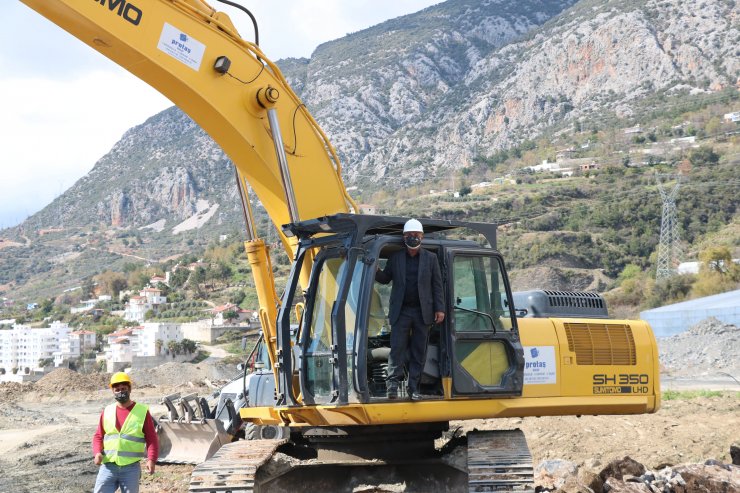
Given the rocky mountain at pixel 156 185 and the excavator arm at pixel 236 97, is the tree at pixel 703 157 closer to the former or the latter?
the rocky mountain at pixel 156 185

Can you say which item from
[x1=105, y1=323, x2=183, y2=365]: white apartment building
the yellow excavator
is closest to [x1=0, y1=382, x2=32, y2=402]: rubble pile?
the yellow excavator

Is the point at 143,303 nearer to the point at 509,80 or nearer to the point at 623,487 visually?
the point at 509,80

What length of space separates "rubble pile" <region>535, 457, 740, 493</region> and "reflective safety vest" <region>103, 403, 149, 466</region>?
435cm

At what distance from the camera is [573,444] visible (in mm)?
14953

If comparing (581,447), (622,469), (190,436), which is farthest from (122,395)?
(581,447)

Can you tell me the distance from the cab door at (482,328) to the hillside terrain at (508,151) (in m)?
40.2

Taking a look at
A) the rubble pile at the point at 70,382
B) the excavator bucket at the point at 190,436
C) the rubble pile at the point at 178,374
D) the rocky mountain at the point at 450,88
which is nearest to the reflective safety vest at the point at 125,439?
the excavator bucket at the point at 190,436

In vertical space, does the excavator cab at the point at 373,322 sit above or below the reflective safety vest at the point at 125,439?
above

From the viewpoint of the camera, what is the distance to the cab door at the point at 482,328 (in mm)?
A: 8000

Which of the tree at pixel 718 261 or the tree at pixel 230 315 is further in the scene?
the tree at pixel 230 315

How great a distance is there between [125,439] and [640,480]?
5.32 meters

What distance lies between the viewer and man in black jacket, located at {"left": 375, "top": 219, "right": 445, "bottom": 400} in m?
7.71

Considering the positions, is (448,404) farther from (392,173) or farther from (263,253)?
(392,173)

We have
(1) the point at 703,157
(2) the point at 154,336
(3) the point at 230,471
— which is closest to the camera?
(3) the point at 230,471
